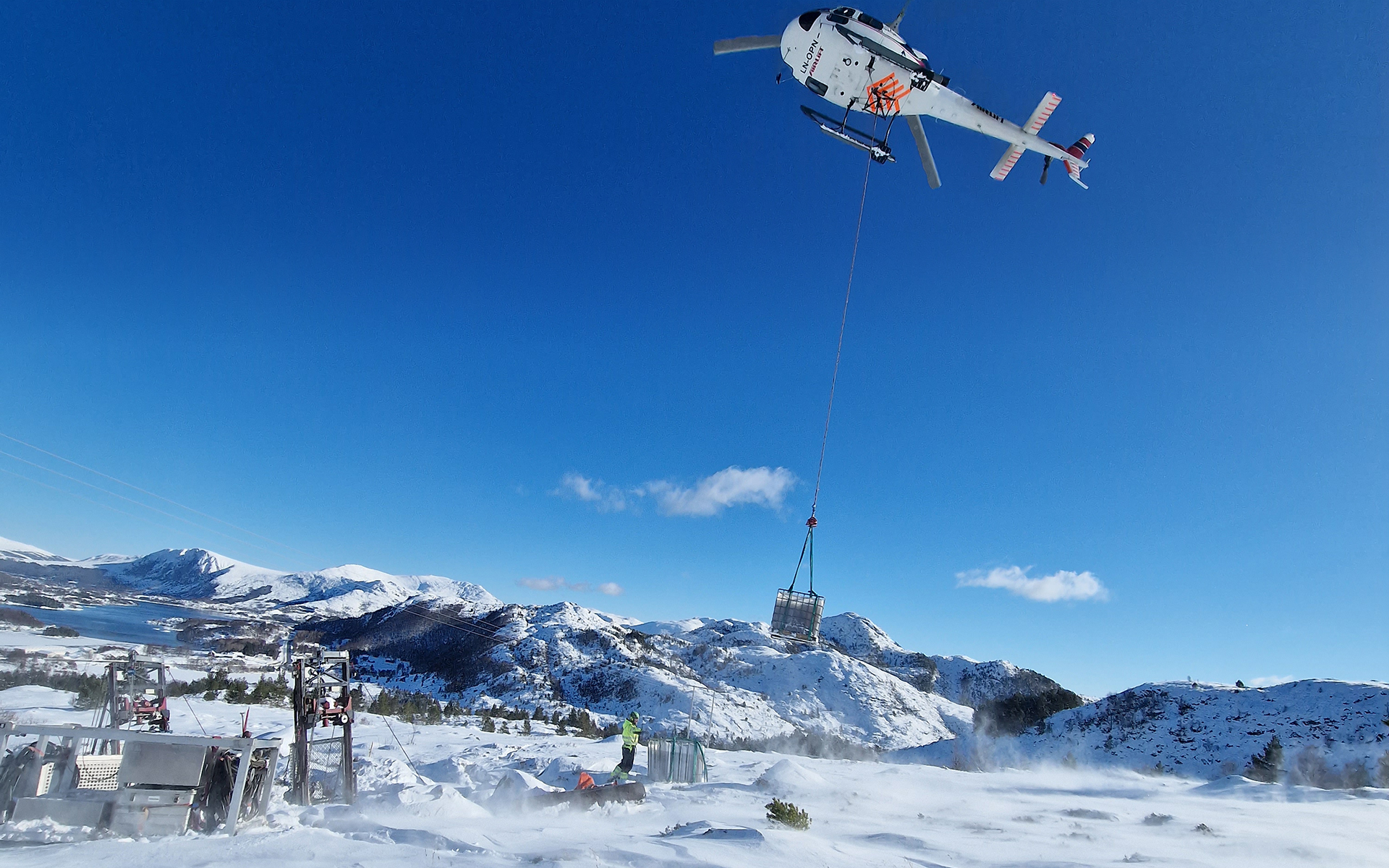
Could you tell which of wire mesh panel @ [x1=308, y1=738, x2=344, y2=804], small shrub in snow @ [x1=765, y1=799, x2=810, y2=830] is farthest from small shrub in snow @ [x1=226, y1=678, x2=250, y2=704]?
small shrub in snow @ [x1=765, y1=799, x2=810, y2=830]

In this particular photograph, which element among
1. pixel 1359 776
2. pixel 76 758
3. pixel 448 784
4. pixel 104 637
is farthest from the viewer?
pixel 104 637

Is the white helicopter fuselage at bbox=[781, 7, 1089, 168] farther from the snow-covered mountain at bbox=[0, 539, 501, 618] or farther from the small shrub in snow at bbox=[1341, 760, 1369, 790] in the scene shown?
the snow-covered mountain at bbox=[0, 539, 501, 618]

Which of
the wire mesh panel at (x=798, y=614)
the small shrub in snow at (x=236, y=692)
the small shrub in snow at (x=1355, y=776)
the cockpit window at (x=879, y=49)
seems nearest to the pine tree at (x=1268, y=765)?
the small shrub in snow at (x=1355, y=776)

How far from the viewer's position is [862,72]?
535 inches

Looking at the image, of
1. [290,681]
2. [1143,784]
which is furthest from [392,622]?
[1143,784]

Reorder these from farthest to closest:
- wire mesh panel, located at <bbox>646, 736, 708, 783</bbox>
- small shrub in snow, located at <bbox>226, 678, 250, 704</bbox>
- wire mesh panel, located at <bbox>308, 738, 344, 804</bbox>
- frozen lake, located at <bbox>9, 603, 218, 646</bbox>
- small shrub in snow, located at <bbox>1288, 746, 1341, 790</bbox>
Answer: frozen lake, located at <bbox>9, 603, 218, 646</bbox> → small shrub in snow, located at <bbox>226, 678, 250, 704</bbox> → small shrub in snow, located at <bbox>1288, 746, 1341, 790</bbox> → wire mesh panel, located at <bbox>646, 736, 708, 783</bbox> → wire mesh panel, located at <bbox>308, 738, 344, 804</bbox>

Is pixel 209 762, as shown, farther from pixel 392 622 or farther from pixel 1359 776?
pixel 392 622

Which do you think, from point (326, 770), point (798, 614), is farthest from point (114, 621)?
point (798, 614)

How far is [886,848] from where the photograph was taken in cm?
887

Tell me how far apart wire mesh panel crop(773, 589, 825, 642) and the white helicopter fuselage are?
11137 millimetres

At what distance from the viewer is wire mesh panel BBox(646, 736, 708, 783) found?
51.0ft

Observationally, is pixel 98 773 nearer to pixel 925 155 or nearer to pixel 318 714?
pixel 318 714

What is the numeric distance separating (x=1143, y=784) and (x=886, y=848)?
11.8m

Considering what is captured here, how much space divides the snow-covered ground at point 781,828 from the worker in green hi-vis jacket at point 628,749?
924mm
